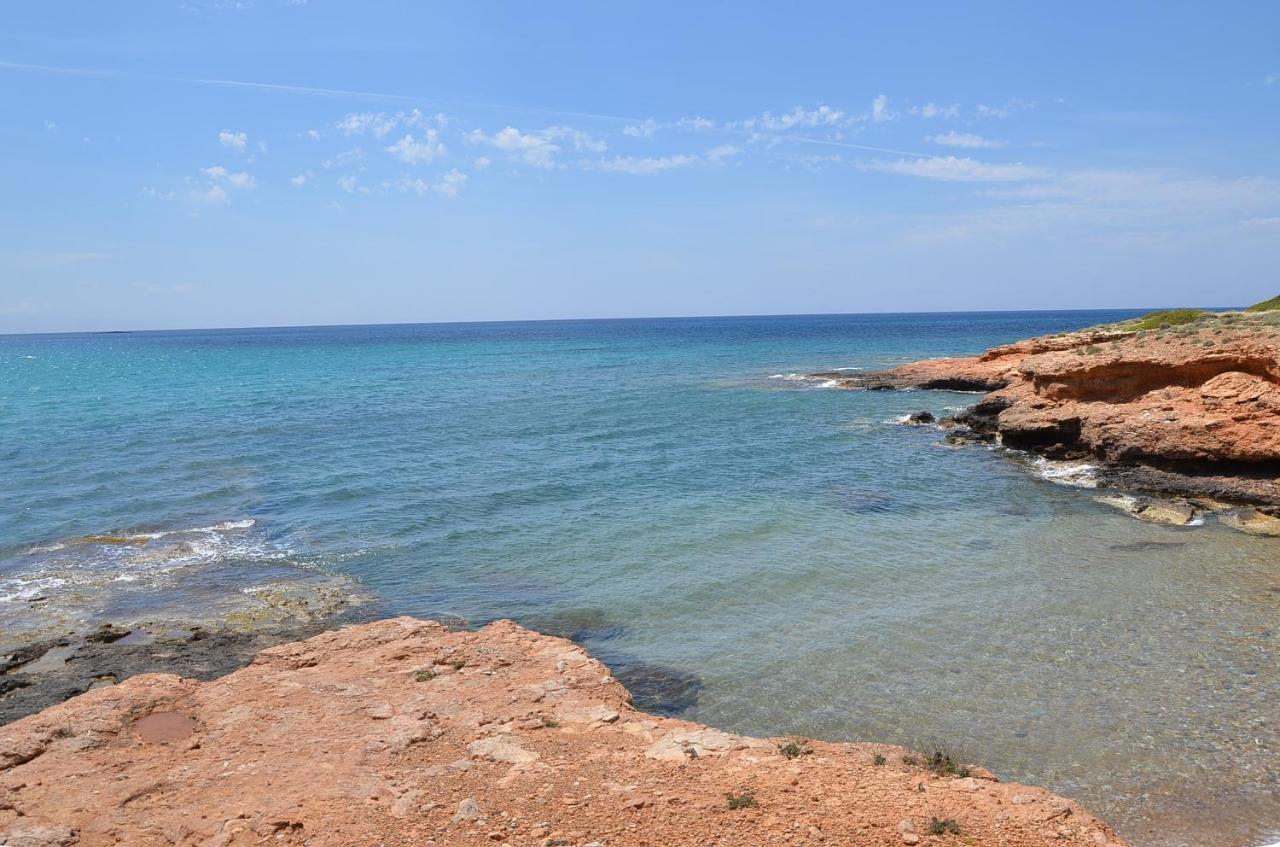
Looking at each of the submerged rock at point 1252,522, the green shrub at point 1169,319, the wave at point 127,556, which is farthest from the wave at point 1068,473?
the wave at point 127,556

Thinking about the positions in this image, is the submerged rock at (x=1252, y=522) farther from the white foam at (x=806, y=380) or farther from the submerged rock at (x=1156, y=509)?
the white foam at (x=806, y=380)

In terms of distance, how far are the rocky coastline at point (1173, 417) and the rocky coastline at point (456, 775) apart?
51.2ft

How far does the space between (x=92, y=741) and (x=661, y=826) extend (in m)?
6.62

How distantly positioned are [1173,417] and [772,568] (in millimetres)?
14271

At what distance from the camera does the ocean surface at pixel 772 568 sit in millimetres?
10438

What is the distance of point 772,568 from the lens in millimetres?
16750

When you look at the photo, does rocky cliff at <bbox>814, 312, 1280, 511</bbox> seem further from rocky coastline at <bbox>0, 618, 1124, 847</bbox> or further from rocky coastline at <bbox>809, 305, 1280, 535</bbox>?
rocky coastline at <bbox>0, 618, 1124, 847</bbox>

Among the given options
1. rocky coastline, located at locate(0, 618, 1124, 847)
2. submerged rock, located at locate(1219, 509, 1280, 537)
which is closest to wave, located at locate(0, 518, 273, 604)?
rocky coastline, located at locate(0, 618, 1124, 847)

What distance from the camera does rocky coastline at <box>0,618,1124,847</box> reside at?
7.16m

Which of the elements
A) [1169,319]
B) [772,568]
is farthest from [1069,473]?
[1169,319]

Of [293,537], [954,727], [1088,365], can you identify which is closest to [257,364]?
[293,537]

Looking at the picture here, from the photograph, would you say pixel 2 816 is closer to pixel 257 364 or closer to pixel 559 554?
pixel 559 554

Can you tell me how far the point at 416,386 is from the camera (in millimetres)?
57406

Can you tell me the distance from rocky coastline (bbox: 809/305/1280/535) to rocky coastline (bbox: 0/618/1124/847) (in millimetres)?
15599
